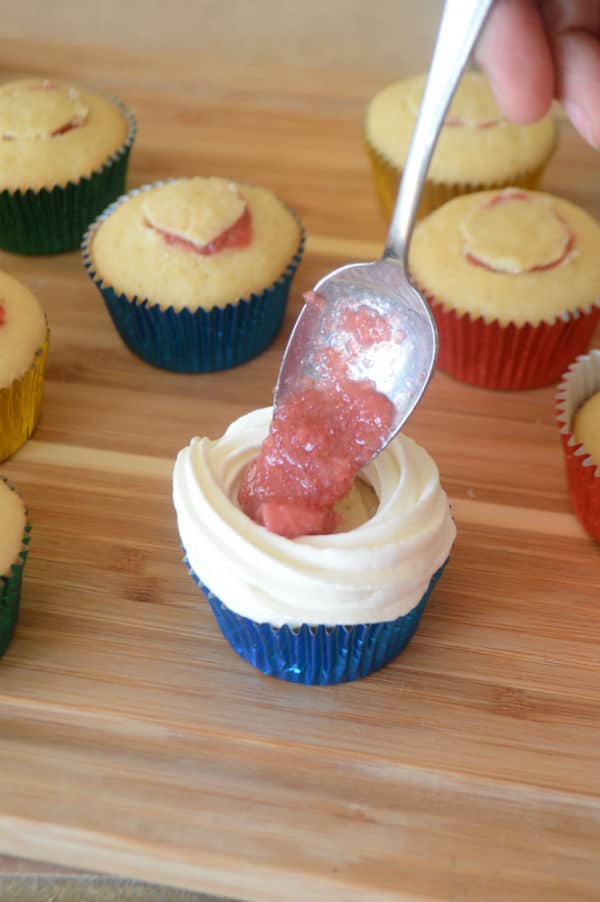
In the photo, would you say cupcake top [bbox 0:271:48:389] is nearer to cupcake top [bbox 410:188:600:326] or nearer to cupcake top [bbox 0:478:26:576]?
cupcake top [bbox 0:478:26:576]

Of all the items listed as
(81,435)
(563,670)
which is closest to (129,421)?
(81,435)

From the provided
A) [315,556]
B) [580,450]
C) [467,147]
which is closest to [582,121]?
[580,450]

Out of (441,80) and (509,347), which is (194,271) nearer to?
(509,347)

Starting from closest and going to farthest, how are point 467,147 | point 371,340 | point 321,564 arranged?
point 321,564
point 371,340
point 467,147

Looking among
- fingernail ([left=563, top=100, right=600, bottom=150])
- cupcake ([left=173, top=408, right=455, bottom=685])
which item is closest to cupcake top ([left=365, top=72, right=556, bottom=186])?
fingernail ([left=563, top=100, right=600, bottom=150])

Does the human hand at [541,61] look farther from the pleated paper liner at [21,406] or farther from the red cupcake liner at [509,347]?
the pleated paper liner at [21,406]

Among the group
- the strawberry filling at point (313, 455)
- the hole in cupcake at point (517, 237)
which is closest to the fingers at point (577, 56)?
the hole in cupcake at point (517, 237)

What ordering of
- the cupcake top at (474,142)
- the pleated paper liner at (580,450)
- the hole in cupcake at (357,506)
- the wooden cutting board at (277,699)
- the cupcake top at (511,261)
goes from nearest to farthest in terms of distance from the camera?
the wooden cutting board at (277,699) → the hole in cupcake at (357,506) → the pleated paper liner at (580,450) → the cupcake top at (511,261) → the cupcake top at (474,142)
